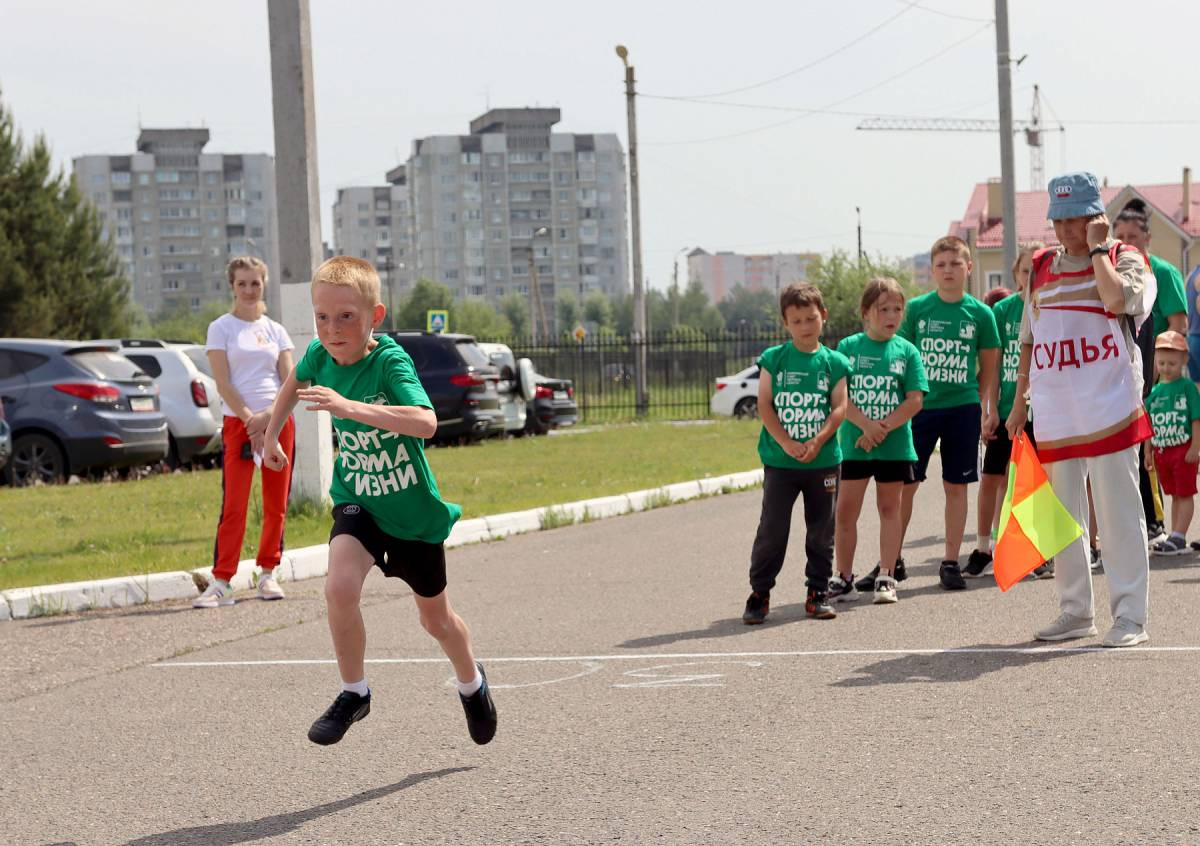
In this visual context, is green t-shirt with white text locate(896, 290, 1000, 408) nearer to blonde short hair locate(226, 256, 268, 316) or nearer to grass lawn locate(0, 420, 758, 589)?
blonde short hair locate(226, 256, 268, 316)

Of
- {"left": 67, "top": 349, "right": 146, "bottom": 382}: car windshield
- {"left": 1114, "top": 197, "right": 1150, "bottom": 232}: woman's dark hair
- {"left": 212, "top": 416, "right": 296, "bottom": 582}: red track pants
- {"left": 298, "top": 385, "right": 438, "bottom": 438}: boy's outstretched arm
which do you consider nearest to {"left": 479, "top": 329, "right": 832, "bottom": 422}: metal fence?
{"left": 67, "top": 349, "right": 146, "bottom": 382}: car windshield

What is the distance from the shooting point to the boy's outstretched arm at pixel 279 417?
5.33 meters

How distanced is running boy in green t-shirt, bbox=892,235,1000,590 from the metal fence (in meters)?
26.1

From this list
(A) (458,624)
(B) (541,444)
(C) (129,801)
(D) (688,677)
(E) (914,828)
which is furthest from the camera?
(B) (541,444)

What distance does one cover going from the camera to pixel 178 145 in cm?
18188

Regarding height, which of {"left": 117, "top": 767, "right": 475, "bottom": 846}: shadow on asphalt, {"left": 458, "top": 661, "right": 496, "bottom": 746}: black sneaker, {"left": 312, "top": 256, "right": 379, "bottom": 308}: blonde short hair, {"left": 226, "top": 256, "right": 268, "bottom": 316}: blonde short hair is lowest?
{"left": 117, "top": 767, "right": 475, "bottom": 846}: shadow on asphalt

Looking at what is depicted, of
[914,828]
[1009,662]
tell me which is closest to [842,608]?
[1009,662]

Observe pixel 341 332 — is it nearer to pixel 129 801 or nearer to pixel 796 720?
pixel 129 801

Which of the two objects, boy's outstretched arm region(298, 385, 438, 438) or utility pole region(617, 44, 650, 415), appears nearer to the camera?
boy's outstretched arm region(298, 385, 438, 438)

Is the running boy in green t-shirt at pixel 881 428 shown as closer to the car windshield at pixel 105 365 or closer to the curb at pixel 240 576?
the curb at pixel 240 576

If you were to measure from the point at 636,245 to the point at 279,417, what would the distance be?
3072 cm

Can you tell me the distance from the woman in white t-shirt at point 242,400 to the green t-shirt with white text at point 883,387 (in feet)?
10.9

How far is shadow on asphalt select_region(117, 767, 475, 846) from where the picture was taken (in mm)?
4328

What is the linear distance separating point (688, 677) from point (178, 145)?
609 feet
